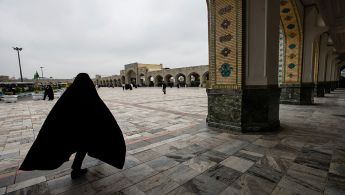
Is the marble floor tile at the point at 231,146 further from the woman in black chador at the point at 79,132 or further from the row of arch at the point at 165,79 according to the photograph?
the row of arch at the point at 165,79

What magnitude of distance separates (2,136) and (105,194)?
367 centimetres

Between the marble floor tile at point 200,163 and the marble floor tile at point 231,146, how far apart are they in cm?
42

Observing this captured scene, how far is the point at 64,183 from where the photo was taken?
193 centimetres

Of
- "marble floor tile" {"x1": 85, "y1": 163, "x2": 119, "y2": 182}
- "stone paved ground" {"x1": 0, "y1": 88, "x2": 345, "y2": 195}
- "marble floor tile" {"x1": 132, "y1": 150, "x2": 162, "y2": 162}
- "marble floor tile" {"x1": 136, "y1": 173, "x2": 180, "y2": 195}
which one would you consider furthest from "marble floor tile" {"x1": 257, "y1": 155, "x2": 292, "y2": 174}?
"marble floor tile" {"x1": 85, "y1": 163, "x2": 119, "y2": 182}

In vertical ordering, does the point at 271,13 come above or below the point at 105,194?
above

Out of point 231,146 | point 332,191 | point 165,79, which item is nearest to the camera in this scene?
point 332,191

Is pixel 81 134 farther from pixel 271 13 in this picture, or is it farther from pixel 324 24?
pixel 324 24

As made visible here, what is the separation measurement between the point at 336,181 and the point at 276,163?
569 millimetres

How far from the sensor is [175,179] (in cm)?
193

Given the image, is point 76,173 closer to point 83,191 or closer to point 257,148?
point 83,191

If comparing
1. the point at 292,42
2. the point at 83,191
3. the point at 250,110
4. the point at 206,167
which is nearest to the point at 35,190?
the point at 83,191

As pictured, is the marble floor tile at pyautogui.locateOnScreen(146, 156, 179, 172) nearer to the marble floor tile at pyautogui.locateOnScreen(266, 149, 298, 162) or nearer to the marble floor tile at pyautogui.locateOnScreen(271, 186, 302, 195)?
the marble floor tile at pyautogui.locateOnScreen(271, 186, 302, 195)

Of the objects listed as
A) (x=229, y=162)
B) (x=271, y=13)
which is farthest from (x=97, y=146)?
(x=271, y=13)

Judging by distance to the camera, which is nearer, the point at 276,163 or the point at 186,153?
Result: the point at 276,163
